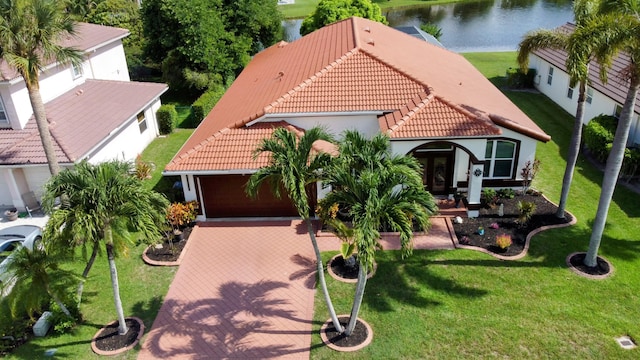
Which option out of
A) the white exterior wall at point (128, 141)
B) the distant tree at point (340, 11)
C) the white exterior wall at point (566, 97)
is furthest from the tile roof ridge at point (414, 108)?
the distant tree at point (340, 11)

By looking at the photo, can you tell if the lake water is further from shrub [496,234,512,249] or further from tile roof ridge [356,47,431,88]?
shrub [496,234,512,249]

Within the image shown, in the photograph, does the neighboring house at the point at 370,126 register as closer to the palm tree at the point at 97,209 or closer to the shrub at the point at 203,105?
the palm tree at the point at 97,209

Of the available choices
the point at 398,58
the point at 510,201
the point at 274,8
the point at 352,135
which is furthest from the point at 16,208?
the point at 274,8

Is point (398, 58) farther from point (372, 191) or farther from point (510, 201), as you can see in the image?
point (372, 191)

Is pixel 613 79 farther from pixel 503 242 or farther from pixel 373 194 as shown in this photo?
pixel 373 194

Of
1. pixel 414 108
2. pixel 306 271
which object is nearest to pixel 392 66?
pixel 414 108

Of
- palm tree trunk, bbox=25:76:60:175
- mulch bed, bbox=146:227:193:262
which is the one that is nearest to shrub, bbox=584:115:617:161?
mulch bed, bbox=146:227:193:262
